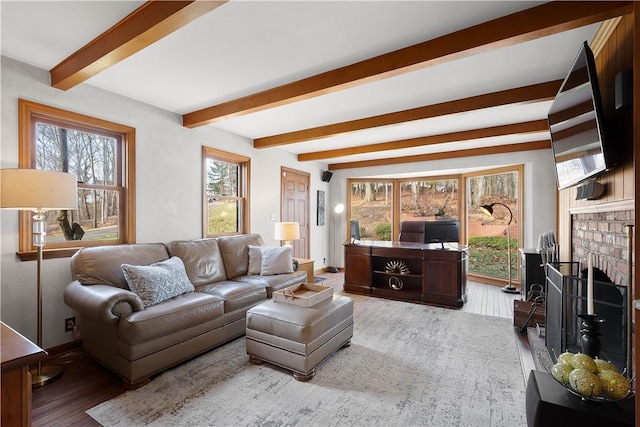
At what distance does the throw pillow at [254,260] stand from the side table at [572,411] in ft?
10.1

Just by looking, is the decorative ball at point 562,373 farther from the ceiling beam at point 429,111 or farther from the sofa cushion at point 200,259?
the sofa cushion at point 200,259

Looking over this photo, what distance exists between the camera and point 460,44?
2037 millimetres

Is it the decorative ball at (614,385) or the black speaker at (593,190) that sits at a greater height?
the black speaker at (593,190)

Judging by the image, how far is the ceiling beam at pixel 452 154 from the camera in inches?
193

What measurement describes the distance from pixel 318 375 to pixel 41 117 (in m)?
3.28

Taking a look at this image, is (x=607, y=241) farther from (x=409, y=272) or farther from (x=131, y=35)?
(x=131, y=35)

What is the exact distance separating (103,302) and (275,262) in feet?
6.47

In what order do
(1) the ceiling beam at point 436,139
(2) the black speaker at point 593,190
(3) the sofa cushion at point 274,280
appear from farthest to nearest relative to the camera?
(1) the ceiling beam at point 436,139 < (3) the sofa cushion at point 274,280 < (2) the black speaker at point 593,190

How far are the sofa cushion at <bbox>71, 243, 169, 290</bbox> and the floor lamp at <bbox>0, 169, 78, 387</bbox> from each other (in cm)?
28

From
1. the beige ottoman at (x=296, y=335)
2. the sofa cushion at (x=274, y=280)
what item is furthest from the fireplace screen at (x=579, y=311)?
the sofa cushion at (x=274, y=280)

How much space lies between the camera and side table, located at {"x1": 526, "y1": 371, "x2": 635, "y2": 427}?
129 centimetres

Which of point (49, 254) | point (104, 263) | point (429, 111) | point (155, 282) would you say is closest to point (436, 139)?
point (429, 111)

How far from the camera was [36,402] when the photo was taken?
2045mm

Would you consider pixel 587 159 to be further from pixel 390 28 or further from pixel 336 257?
pixel 336 257
